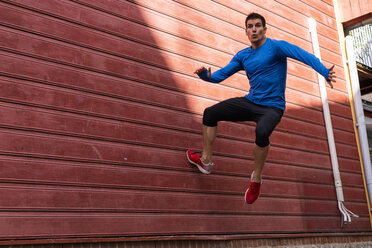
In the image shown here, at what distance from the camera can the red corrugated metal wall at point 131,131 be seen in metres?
4.02

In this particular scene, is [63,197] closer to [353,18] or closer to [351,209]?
[351,209]

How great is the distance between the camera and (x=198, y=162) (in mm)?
5105

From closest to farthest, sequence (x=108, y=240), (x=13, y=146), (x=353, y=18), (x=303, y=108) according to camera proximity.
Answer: (x=13, y=146) < (x=108, y=240) < (x=303, y=108) < (x=353, y=18)

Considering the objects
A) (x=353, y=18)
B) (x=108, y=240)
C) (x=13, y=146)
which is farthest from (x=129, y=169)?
(x=353, y=18)

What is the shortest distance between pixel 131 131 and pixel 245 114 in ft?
3.68

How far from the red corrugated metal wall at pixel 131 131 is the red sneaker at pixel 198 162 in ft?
0.34

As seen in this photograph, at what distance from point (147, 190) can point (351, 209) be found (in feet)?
12.8

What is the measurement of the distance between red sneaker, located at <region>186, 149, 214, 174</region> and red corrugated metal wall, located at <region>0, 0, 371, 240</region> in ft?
0.34

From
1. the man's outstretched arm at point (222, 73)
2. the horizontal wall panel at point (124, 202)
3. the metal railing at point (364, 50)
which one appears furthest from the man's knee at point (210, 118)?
the metal railing at point (364, 50)

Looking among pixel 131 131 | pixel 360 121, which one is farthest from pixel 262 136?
pixel 360 121

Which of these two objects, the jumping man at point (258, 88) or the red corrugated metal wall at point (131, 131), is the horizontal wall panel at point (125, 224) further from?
the jumping man at point (258, 88)

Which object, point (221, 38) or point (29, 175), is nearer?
point (29, 175)

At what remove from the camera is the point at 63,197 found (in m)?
4.08

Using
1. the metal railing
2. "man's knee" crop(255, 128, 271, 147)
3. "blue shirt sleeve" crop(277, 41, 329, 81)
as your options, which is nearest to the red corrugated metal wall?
"man's knee" crop(255, 128, 271, 147)
